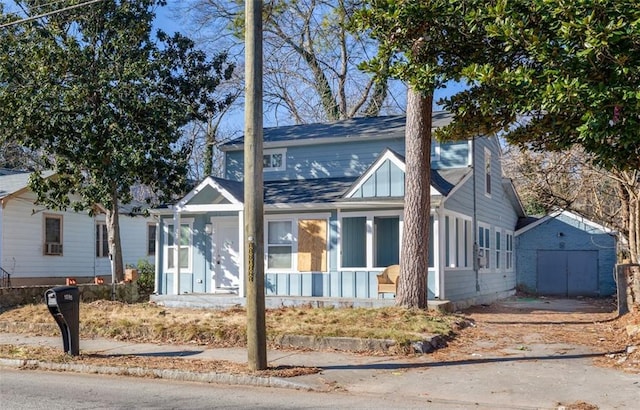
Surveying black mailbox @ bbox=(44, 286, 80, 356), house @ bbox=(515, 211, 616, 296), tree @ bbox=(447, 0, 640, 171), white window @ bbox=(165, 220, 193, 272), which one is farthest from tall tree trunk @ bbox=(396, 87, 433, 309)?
house @ bbox=(515, 211, 616, 296)

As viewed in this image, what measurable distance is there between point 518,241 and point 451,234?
38.0 feet

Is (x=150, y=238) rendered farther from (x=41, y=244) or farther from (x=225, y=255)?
(x=225, y=255)

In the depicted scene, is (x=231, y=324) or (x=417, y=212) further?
(x=417, y=212)

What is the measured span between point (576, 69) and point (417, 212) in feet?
19.9

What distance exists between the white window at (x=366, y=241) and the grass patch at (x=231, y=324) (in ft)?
10.3

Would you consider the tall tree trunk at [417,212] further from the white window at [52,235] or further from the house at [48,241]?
the white window at [52,235]

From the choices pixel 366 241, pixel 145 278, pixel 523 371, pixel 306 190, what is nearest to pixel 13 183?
pixel 145 278

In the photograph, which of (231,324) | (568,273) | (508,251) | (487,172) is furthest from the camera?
(568,273)

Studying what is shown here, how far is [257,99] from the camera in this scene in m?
9.93

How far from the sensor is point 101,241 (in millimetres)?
28328

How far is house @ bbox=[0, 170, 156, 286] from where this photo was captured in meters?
24.0

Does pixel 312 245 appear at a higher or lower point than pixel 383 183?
lower

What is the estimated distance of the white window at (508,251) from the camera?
27.6 meters

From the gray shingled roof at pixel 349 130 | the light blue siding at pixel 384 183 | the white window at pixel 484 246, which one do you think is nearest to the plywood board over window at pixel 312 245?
the light blue siding at pixel 384 183
